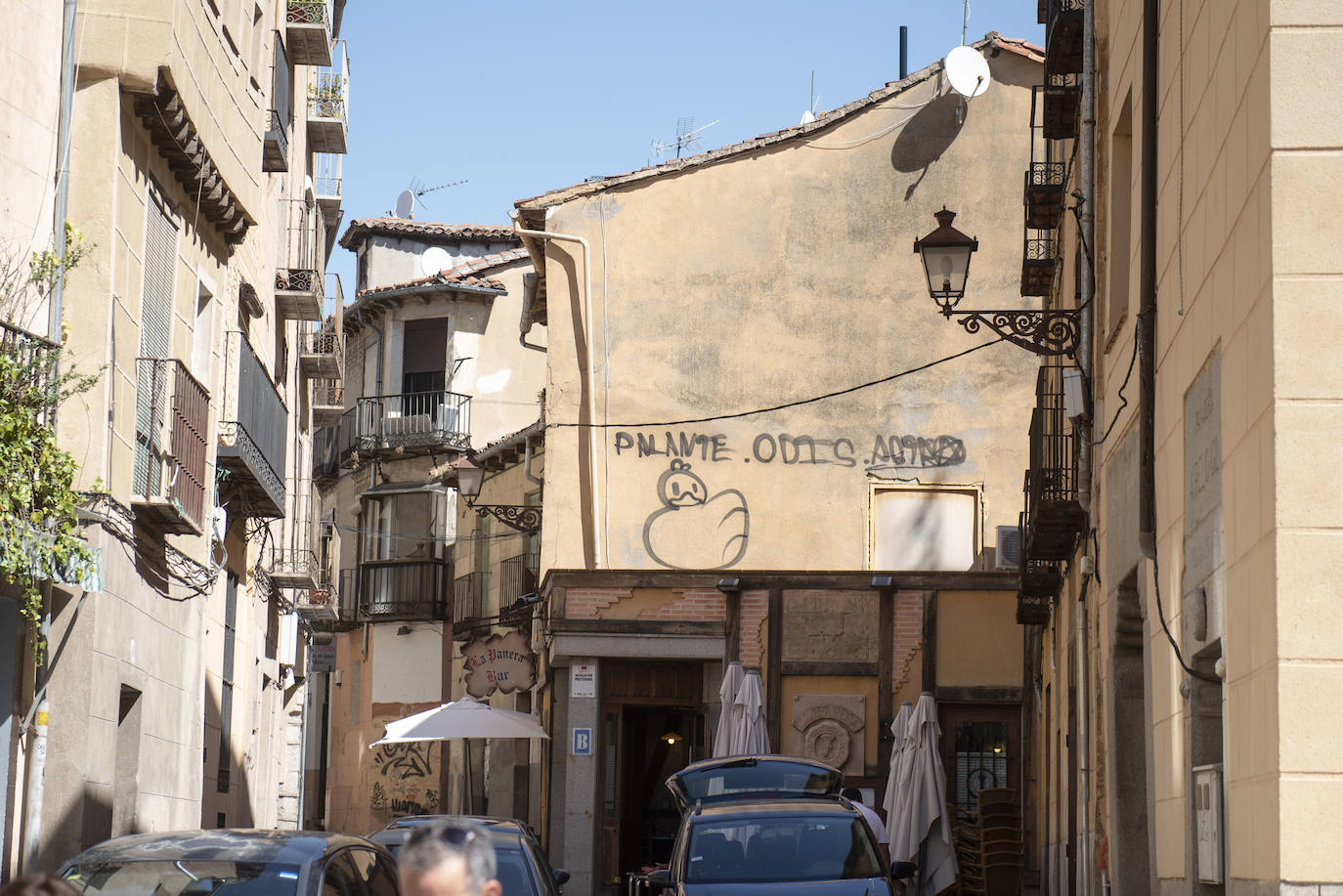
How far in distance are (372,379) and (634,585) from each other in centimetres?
2066

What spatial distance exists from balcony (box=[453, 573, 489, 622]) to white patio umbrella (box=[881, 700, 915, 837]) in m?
17.1

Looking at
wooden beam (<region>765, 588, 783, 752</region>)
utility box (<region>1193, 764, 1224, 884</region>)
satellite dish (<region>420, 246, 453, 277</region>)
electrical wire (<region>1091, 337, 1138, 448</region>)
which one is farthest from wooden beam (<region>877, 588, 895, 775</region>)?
satellite dish (<region>420, 246, 453, 277</region>)

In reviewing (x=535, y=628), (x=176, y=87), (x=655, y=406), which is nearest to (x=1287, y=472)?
(x=176, y=87)

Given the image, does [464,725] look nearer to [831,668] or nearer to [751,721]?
[751,721]

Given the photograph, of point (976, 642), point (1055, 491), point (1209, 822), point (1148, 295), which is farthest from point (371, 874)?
point (976, 642)

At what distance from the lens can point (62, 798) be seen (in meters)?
12.9

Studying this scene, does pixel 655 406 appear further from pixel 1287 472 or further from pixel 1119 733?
pixel 1287 472

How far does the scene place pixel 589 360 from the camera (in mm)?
25703

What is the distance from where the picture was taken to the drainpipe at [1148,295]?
403 inches

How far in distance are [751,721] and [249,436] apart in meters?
7.71

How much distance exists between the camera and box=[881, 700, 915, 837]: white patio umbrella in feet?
68.6

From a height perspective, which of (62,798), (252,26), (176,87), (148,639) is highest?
(252,26)

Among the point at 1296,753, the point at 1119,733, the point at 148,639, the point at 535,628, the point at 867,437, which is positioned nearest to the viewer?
the point at 1296,753

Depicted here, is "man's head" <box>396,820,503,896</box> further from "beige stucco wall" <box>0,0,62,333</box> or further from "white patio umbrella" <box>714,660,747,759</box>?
"white patio umbrella" <box>714,660,747,759</box>
